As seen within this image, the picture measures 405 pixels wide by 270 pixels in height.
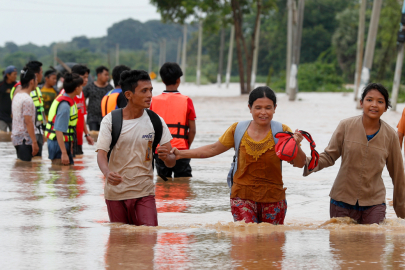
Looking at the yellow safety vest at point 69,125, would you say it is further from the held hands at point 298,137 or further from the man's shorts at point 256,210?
the held hands at point 298,137

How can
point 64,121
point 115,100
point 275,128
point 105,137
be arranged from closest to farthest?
point 105,137, point 275,128, point 115,100, point 64,121

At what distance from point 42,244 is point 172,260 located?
1.26 metres

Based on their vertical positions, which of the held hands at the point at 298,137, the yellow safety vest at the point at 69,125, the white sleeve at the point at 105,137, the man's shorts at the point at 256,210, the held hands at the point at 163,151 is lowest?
the man's shorts at the point at 256,210

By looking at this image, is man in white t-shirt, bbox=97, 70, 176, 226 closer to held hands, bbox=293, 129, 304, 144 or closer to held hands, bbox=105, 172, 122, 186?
held hands, bbox=105, 172, 122, 186

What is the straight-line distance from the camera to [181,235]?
17.4ft

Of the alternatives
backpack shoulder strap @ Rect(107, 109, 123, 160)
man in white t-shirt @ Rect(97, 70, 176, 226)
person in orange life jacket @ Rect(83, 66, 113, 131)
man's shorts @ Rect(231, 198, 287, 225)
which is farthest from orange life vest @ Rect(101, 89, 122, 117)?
person in orange life jacket @ Rect(83, 66, 113, 131)

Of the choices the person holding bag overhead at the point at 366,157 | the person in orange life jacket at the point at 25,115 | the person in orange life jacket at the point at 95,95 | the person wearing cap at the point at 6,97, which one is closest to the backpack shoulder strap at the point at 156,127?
the person holding bag overhead at the point at 366,157

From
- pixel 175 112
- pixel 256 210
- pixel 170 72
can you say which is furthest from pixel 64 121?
pixel 256 210

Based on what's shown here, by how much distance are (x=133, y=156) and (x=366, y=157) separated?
1.97 meters

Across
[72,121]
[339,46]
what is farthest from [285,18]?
[72,121]

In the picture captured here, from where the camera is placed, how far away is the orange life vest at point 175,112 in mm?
7848

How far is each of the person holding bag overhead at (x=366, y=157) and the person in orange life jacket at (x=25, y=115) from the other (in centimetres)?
599

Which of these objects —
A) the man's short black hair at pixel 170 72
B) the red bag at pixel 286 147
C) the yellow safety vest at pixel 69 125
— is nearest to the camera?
the red bag at pixel 286 147

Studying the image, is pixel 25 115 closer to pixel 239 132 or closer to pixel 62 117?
pixel 62 117
